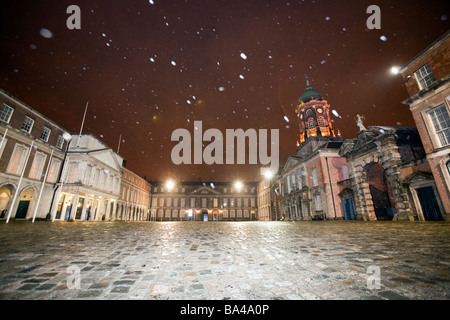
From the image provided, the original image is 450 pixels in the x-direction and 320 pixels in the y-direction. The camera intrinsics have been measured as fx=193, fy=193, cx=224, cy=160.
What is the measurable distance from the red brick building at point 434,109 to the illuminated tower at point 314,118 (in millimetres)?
19011

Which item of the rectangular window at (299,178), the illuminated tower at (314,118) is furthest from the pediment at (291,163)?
the illuminated tower at (314,118)

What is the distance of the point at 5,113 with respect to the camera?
61.4ft

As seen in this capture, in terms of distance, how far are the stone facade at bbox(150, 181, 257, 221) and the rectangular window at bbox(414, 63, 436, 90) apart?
5251cm

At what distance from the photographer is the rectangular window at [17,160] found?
19016 mm

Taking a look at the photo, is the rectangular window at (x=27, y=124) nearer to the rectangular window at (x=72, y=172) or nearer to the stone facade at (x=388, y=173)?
the rectangular window at (x=72, y=172)

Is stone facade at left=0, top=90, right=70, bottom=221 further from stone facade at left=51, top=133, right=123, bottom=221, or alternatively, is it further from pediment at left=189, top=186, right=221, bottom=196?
pediment at left=189, top=186, right=221, bottom=196

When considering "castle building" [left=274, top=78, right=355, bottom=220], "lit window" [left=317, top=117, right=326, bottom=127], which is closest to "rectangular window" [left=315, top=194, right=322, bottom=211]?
"castle building" [left=274, top=78, right=355, bottom=220]

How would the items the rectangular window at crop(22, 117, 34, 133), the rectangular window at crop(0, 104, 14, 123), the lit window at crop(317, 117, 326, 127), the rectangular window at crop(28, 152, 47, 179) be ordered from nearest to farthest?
the rectangular window at crop(0, 104, 14, 123) < the rectangular window at crop(22, 117, 34, 133) < the rectangular window at crop(28, 152, 47, 179) < the lit window at crop(317, 117, 326, 127)

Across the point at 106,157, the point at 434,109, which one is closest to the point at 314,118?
the point at 434,109

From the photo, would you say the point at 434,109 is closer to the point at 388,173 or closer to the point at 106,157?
the point at 388,173

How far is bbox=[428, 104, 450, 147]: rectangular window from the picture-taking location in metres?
12.3

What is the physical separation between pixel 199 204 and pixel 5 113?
47990mm
